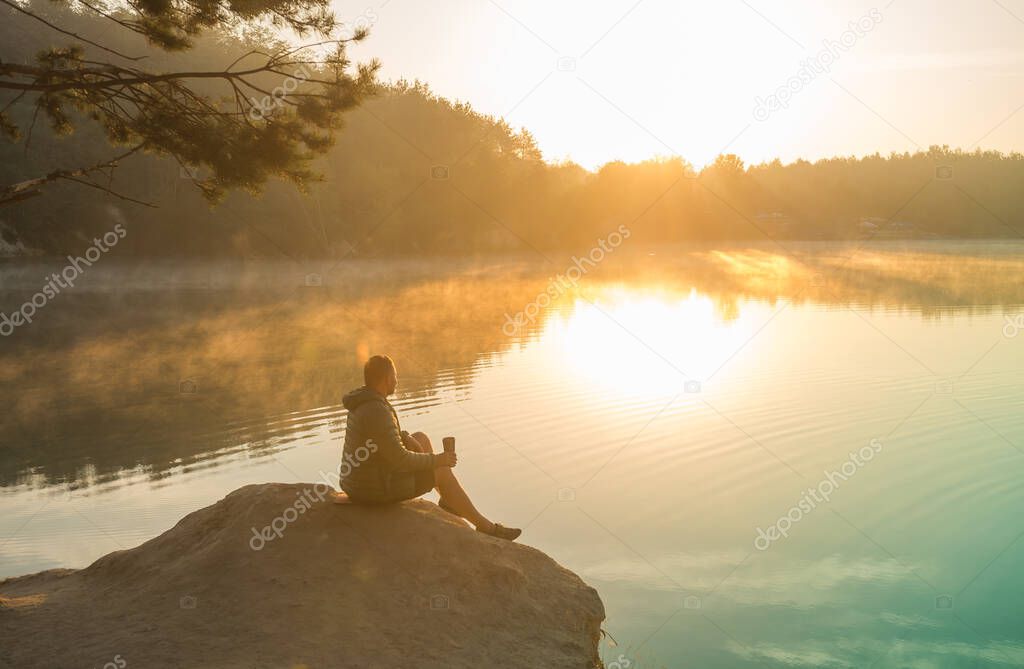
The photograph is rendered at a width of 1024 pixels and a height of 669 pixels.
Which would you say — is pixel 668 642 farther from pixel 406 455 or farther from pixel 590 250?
pixel 590 250

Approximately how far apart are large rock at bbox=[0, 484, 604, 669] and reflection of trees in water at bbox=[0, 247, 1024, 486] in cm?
572

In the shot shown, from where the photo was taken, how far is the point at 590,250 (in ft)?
221

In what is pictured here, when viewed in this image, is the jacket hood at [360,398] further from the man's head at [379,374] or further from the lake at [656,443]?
the lake at [656,443]

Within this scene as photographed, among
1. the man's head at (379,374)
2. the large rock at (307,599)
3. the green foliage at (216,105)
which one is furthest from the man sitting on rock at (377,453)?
the green foliage at (216,105)

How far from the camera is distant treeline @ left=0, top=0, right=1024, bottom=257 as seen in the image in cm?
4547

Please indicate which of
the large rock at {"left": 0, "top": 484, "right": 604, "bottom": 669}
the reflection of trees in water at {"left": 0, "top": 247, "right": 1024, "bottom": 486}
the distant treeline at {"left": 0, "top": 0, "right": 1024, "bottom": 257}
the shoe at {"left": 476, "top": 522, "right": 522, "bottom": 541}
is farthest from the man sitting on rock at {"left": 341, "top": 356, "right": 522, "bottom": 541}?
the distant treeline at {"left": 0, "top": 0, "right": 1024, "bottom": 257}

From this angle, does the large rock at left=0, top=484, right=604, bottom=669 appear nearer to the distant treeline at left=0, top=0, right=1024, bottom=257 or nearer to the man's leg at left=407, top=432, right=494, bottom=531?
the man's leg at left=407, top=432, right=494, bottom=531

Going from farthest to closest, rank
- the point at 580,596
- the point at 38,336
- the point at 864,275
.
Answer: the point at 864,275 < the point at 38,336 < the point at 580,596

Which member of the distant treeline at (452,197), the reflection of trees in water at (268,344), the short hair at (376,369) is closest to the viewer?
the short hair at (376,369)

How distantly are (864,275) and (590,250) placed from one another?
25.8 m

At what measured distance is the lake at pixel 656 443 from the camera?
776 cm

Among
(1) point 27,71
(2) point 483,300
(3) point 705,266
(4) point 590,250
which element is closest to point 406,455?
(1) point 27,71

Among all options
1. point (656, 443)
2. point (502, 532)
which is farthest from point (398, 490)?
point (656, 443)

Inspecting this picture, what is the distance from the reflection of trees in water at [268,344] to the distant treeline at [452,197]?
19.8 feet
